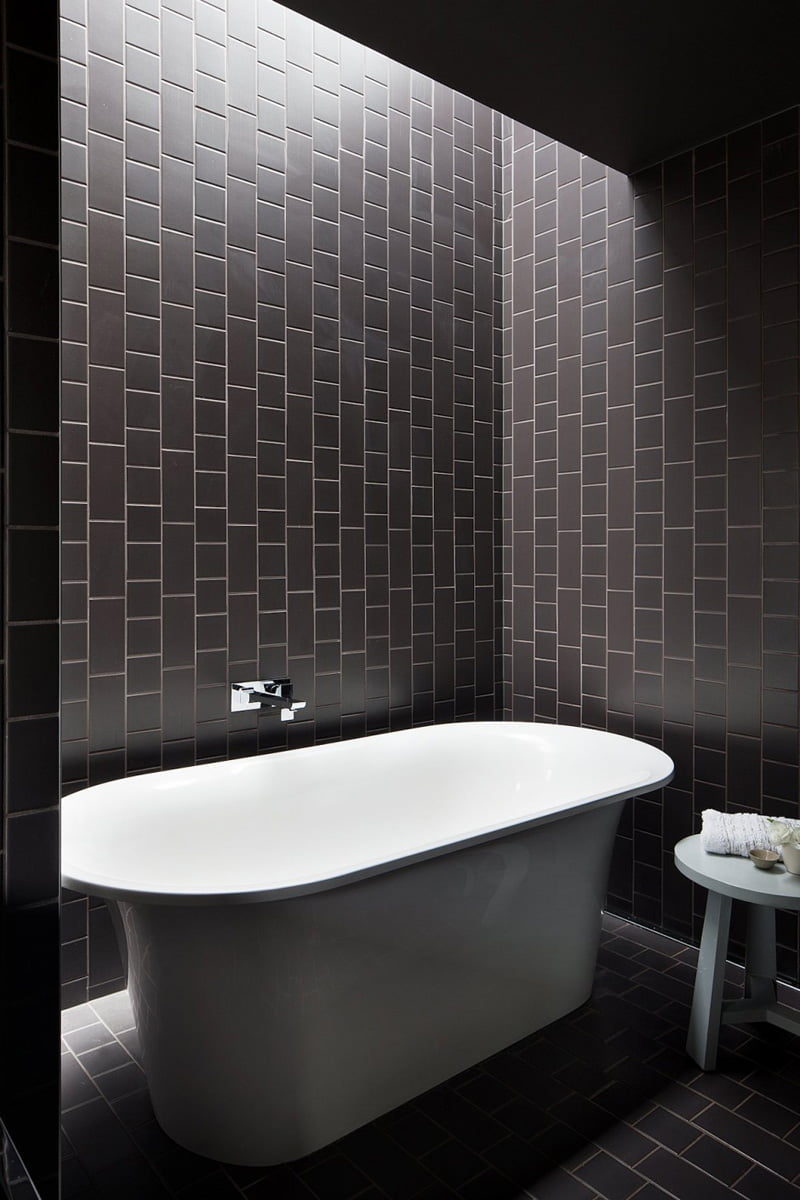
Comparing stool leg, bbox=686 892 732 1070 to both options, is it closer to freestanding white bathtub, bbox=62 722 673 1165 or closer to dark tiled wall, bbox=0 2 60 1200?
freestanding white bathtub, bbox=62 722 673 1165

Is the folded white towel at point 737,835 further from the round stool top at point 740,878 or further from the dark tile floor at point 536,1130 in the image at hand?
the dark tile floor at point 536,1130

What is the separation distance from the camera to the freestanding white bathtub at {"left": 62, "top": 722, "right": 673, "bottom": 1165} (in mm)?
1750

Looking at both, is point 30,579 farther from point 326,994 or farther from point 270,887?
point 326,994

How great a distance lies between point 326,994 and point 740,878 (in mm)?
1134

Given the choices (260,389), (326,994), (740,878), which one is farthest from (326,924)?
(260,389)

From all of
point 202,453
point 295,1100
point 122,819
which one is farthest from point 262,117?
point 295,1100

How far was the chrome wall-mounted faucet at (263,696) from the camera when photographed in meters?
2.76

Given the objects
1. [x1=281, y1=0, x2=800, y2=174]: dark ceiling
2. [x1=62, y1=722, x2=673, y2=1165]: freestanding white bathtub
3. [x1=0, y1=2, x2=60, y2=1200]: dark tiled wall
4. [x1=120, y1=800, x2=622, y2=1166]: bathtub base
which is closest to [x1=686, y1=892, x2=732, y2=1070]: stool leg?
[x1=62, y1=722, x2=673, y2=1165]: freestanding white bathtub

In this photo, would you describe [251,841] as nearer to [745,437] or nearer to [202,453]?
[202,453]

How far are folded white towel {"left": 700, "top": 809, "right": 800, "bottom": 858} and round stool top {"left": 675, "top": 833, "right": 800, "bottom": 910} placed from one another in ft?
0.08

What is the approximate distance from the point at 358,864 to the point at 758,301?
2254 millimetres

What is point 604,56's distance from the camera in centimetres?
244

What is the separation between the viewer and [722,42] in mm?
2342

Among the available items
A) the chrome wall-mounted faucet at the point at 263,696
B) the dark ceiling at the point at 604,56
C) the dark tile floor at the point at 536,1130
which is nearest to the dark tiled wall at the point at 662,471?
the dark ceiling at the point at 604,56
